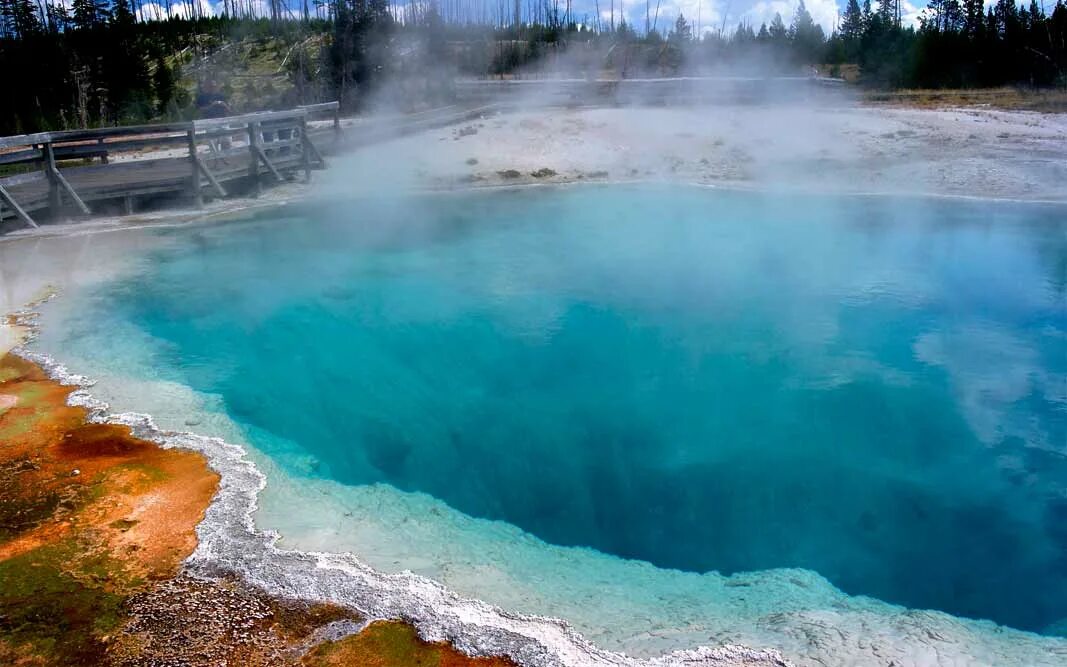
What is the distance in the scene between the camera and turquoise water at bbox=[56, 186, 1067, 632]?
9.01 feet

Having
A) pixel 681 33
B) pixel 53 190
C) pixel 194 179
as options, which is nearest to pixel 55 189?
pixel 53 190

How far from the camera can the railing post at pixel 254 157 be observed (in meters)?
8.34

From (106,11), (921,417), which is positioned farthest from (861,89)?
(106,11)

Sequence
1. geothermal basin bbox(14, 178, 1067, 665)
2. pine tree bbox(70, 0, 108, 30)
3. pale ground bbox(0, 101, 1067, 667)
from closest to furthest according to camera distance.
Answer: geothermal basin bbox(14, 178, 1067, 665)
pale ground bbox(0, 101, 1067, 667)
pine tree bbox(70, 0, 108, 30)

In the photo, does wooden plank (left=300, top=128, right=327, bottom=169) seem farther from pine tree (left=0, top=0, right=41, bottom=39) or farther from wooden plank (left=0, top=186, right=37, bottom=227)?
pine tree (left=0, top=0, right=41, bottom=39)

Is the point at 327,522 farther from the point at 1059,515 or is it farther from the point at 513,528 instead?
the point at 1059,515

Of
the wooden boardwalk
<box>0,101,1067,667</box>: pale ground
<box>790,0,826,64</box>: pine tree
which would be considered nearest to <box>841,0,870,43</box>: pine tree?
<box>790,0,826,64</box>: pine tree

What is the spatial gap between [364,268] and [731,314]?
2556mm

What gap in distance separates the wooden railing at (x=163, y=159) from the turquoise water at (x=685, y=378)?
106 cm

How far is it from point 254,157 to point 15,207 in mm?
2367

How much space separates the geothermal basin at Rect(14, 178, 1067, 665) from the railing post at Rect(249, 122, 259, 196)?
72.1 inches

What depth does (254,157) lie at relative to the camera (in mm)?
8391

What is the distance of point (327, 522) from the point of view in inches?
102

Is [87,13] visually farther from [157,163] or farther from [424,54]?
[157,163]
